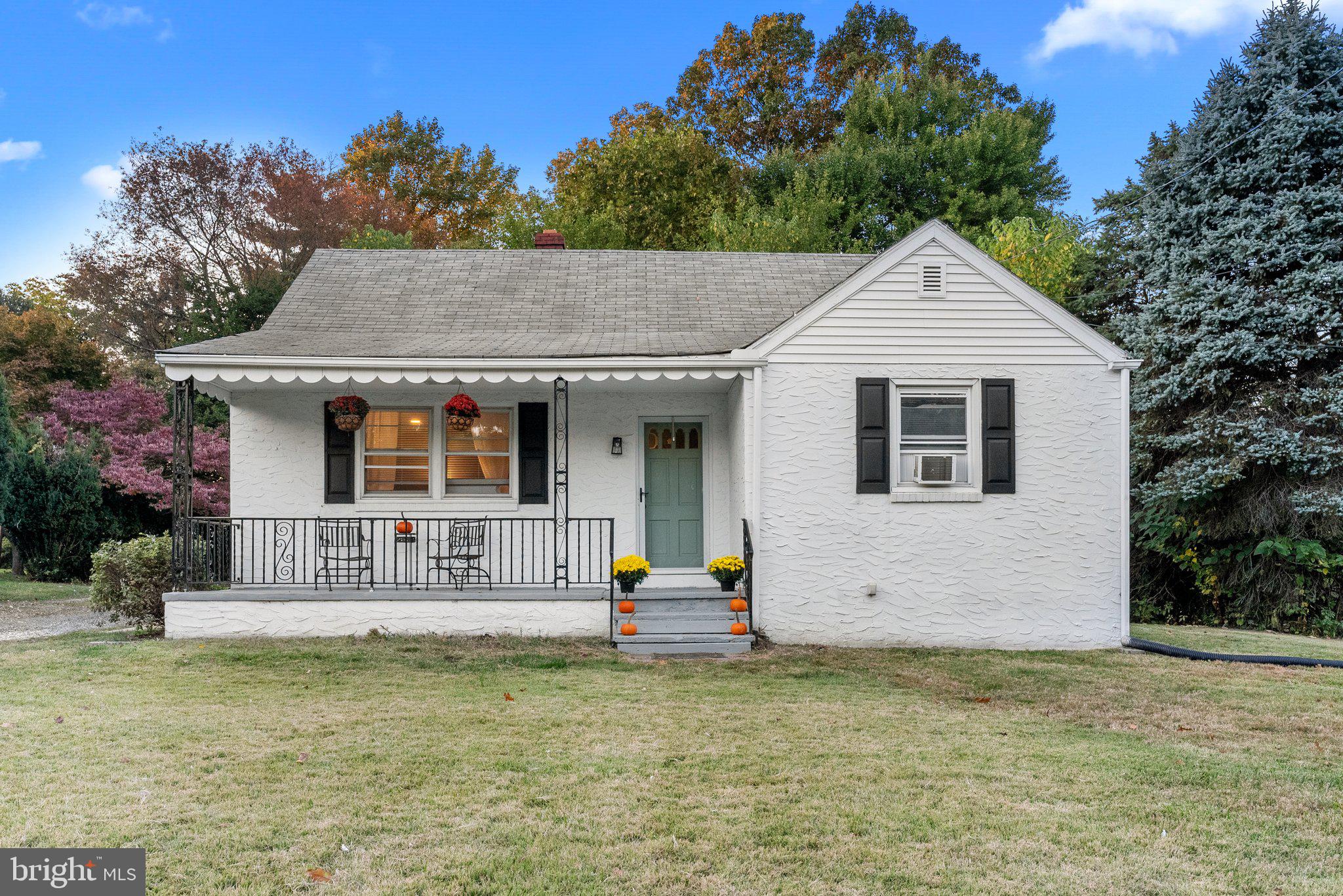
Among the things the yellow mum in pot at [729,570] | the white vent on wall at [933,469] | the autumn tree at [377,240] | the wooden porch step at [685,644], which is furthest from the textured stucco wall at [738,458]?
the autumn tree at [377,240]

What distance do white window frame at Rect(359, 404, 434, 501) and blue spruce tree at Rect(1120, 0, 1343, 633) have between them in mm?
10151

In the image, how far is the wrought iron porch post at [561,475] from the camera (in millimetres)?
9234

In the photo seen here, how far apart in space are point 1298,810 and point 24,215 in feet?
86.3

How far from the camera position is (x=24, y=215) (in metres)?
20.6

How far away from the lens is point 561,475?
394 inches

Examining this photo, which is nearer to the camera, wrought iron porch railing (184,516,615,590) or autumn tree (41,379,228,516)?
wrought iron porch railing (184,516,615,590)

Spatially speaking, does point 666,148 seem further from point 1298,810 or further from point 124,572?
point 1298,810

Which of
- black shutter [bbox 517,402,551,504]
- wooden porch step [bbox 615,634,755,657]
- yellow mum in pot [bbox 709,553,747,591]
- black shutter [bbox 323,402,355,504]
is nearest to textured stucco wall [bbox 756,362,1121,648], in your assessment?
yellow mum in pot [bbox 709,553,747,591]

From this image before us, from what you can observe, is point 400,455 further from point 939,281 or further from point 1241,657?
point 1241,657

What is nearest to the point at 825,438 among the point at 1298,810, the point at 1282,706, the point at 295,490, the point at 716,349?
the point at 716,349

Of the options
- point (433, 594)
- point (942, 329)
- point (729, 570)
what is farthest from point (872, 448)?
point (433, 594)

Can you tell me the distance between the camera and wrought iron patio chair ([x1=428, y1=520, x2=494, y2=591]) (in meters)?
9.19

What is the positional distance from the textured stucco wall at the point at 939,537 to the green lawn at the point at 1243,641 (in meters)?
1.46

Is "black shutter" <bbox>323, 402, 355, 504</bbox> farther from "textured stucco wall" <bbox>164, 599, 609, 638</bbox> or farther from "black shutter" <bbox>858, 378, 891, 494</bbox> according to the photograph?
"black shutter" <bbox>858, 378, 891, 494</bbox>
